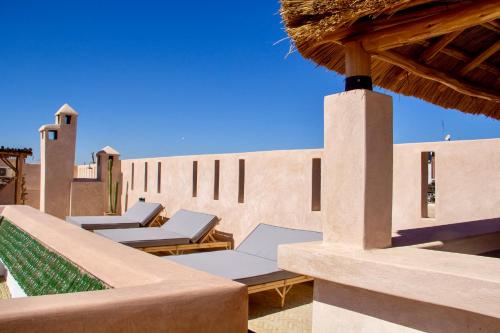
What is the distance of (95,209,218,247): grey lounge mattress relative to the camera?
6859 millimetres

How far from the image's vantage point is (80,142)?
12586mm

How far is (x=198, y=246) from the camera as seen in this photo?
727 cm

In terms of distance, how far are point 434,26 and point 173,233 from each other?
6.38m

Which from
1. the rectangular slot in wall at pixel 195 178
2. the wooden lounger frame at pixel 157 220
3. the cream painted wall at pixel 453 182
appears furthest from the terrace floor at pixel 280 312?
the wooden lounger frame at pixel 157 220

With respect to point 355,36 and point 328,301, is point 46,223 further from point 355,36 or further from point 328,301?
point 355,36

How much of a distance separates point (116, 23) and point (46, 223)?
66.2 ft

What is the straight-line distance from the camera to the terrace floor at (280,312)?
4348 mm

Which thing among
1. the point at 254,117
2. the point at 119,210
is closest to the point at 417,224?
the point at 119,210

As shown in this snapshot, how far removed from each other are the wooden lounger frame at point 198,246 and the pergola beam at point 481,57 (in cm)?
523

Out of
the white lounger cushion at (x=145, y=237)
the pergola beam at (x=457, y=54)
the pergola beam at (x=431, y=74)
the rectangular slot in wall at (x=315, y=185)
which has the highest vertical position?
the pergola beam at (x=457, y=54)

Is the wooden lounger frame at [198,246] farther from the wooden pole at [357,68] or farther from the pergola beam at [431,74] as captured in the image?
the wooden pole at [357,68]

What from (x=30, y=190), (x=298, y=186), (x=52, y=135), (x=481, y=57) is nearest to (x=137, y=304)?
(x=481, y=57)

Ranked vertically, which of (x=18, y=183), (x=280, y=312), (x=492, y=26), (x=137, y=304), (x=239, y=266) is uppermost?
(x=492, y=26)

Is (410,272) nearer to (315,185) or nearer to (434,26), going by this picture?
(434,26)
